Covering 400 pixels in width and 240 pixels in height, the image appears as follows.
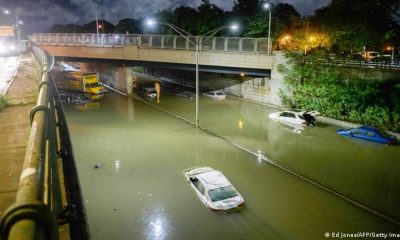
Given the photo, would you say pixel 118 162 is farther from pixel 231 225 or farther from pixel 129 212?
→ pixel 231 225

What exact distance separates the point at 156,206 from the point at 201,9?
5679cm

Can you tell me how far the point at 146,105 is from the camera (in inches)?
1602

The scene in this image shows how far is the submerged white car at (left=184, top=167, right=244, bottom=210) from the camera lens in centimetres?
1545

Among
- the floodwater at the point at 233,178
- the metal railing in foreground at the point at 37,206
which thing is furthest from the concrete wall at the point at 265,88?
the metal railing in foreground at the point at 37,206

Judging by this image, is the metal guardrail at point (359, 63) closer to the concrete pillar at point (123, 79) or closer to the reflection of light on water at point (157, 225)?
the reflection of light on water at point (157, 225)

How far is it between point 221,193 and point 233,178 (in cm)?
339

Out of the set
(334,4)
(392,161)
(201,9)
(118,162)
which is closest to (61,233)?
(118,162)

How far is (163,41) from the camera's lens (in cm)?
3969

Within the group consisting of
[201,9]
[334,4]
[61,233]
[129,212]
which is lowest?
[129,212]

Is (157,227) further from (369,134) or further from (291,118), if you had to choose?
(291,118)

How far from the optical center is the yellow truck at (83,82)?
45812 millimetres

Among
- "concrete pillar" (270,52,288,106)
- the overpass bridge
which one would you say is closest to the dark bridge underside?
the overpass bridge

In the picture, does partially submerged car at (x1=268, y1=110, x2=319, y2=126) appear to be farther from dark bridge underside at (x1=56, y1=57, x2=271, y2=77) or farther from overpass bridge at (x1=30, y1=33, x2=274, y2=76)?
dark bridge underside at (x1=56, y1=57, x2=271, y2=77)

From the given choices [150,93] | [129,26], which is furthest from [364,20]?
[129,26]
